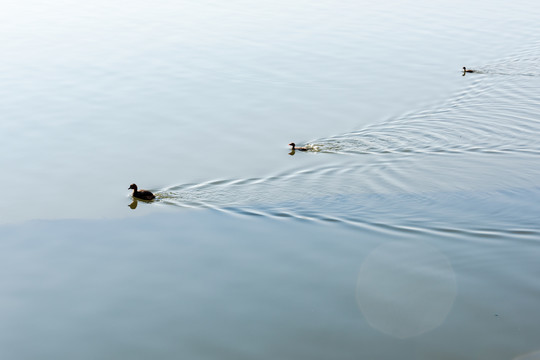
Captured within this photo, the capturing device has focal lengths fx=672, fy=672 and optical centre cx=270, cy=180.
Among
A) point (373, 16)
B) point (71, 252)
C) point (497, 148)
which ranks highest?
point (373, 16)

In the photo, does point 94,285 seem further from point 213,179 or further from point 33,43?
point 33,43

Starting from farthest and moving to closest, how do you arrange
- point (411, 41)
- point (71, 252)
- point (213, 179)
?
point (411, 41)
point (213, 179)
point (71, 252)

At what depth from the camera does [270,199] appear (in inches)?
565

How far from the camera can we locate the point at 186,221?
13586 mm

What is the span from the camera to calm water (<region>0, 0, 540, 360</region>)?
998 centimetres

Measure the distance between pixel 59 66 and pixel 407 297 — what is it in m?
18.9

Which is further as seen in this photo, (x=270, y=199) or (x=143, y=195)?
(x=143, y=195)

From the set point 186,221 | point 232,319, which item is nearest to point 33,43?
point 186,221

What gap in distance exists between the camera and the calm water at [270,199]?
32.8 ft

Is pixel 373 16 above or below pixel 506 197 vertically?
above

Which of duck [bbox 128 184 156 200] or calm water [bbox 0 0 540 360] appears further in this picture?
duck [bbox 128 184 156 200]

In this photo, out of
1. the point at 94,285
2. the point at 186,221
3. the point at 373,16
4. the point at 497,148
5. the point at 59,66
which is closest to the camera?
the point at 94,285

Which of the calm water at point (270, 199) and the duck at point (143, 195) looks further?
the duck at point (143, 195)

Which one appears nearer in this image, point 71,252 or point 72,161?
point 71,252
